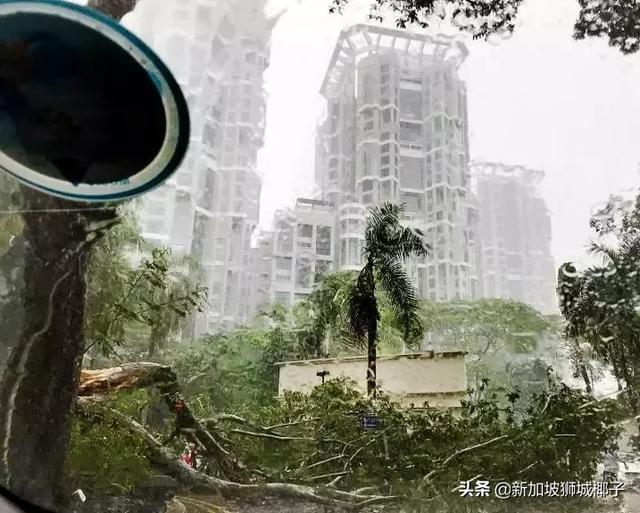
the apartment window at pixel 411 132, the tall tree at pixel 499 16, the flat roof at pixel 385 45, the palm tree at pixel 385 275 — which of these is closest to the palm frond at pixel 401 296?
the palm tree at pixel 385 275

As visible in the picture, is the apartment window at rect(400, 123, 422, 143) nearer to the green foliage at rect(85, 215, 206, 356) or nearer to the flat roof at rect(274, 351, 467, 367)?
the flat roof at rect(274, 351, 467, 367)

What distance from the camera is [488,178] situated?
1841mm

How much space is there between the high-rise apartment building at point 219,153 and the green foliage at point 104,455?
16.7 inches

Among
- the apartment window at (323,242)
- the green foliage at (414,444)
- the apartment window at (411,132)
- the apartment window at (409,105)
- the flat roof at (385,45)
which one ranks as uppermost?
the flat roof at (385,45)

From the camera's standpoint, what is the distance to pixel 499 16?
181 cm

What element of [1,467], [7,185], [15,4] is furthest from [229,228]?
[1,467]

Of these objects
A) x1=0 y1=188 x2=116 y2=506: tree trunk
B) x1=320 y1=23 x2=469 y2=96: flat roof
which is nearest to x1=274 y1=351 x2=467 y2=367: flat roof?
x1=0 y1=188 x2=116 y2=506: tree trunk

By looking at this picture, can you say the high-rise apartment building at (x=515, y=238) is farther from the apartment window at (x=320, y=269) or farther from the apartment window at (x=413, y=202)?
the apartment window at (x=320, y=269)

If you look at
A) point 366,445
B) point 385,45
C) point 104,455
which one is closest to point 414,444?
point 366,445

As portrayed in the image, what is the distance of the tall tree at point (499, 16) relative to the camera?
177 cm

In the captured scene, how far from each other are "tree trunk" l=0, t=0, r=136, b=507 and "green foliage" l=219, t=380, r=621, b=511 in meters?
0.59

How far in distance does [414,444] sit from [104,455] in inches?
38.9

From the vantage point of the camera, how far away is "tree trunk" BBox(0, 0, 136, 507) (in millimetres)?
1694

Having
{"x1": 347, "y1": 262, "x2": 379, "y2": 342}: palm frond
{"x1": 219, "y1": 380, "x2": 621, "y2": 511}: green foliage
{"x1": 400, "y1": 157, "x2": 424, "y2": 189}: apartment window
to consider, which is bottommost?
{"x1": 219, "y1": 380, "x2": 621, "y2": 511}: green foliage
